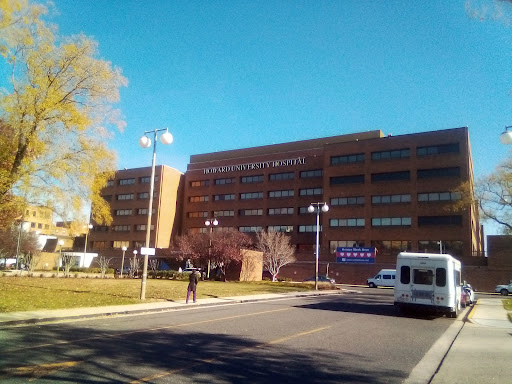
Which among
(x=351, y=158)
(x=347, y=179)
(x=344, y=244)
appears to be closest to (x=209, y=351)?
(x=344, y=244)

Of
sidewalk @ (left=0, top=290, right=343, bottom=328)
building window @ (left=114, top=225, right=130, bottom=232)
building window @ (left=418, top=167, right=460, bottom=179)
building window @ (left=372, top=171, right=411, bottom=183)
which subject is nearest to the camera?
sidewalk @ (left=0, top=290, right=343, bottom=328)

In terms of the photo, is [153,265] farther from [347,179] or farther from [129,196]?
[347,179]

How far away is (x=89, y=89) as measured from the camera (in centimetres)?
1925

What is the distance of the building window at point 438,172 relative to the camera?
54.8 m

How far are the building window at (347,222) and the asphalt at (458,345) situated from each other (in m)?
43.6

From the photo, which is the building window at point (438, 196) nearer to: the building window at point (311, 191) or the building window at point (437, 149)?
the building window at point (437, 149)

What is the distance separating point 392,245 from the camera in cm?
5781

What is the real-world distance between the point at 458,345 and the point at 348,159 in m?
55.6

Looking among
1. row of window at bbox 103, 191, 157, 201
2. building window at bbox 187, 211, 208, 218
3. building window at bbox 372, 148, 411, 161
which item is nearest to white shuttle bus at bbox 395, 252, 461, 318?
building window at bbox 372, 148, 411, 161

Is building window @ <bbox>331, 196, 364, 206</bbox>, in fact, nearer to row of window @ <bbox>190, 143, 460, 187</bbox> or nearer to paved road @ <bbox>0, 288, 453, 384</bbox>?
row of window @ <bbox>190, 143, 460, 187</bbox>

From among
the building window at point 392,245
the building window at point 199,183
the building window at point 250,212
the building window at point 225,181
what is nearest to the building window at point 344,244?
the building window at point 392,245

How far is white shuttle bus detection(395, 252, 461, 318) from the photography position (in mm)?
16609

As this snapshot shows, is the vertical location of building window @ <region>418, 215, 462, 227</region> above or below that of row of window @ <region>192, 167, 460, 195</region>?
below

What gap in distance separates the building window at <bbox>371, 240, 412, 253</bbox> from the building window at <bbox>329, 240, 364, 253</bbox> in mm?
1984
